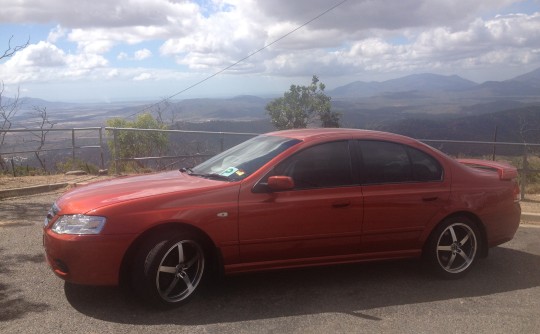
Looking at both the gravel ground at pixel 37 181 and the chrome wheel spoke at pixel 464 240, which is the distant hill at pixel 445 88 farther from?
the chrome wheel spoke at pixel 464 240

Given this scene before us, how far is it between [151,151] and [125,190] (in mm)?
14419

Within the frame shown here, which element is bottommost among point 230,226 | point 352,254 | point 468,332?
point 468,332

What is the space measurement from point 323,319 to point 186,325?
107 cm

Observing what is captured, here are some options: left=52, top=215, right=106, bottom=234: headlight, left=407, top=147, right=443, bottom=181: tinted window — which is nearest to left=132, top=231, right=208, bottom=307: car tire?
left=52, top=215, right=106, bottom=234: headlight

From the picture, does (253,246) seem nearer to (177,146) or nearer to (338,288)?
(338,288)

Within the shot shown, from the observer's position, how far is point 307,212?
4.38m

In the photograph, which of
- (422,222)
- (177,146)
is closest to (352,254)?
(422,222)

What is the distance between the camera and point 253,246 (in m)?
4.25

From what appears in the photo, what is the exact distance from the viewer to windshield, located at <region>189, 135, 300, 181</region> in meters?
4.53

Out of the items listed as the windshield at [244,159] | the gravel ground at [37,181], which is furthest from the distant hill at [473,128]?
the windshield at [244,159]

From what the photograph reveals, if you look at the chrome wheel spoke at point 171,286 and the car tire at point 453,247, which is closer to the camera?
the chrome wheel spoke at point 171,286

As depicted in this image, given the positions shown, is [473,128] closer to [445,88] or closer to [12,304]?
[12,304]

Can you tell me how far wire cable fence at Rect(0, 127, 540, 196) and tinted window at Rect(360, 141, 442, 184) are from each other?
115 inches

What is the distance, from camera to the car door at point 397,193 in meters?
4.67
